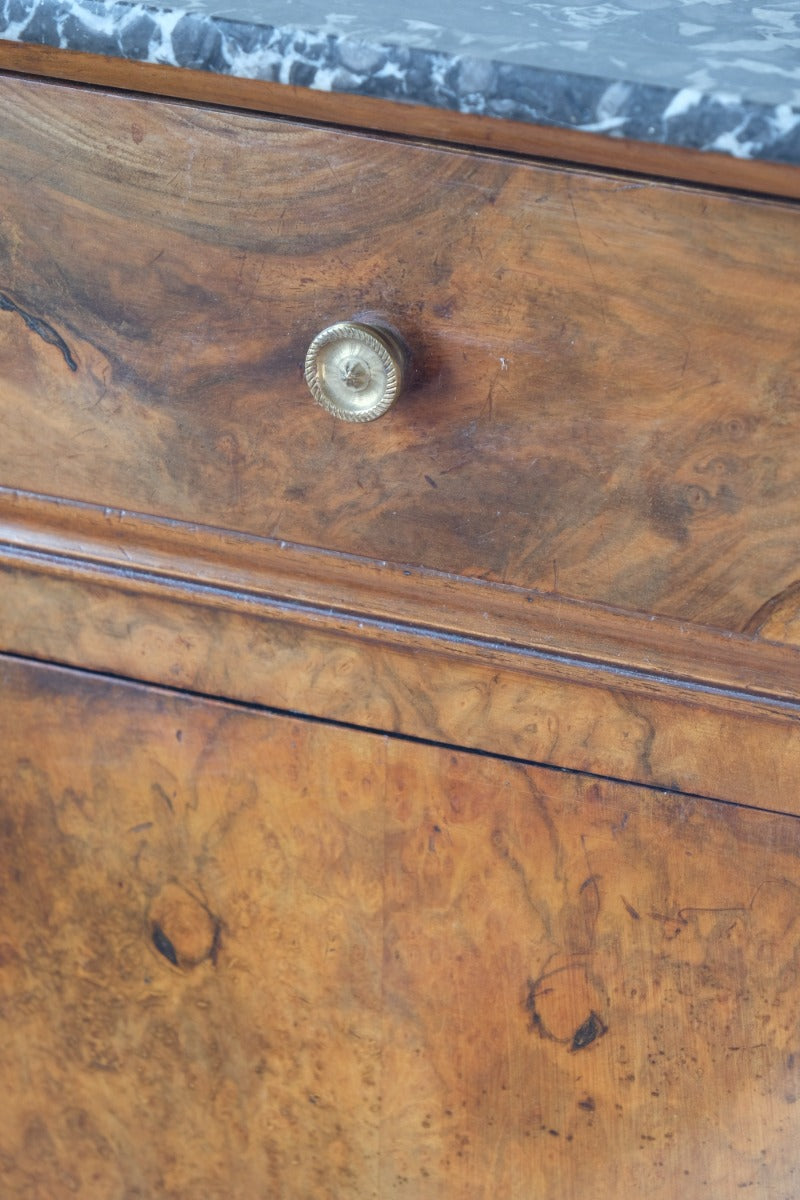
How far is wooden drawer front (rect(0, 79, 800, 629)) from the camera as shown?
36cm

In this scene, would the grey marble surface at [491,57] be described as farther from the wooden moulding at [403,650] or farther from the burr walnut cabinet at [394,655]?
the wooden moulding at [403,650]

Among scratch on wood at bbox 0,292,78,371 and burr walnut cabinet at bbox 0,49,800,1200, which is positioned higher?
scratch on wood at bbox 0,292,78,371

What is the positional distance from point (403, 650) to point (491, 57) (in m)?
0.23

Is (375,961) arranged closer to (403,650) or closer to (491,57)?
(403,650)

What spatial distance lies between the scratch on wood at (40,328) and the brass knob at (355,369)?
4.5 inches

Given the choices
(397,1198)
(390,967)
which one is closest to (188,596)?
(390,967)

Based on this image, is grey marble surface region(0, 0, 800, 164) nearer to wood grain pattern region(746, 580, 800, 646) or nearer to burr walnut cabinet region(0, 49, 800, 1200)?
burr walnut cabinet region(0, 49, 800, 1200)

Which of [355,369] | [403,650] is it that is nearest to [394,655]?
[403,650]

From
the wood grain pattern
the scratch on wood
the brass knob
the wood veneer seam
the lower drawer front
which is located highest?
the scratch on wood

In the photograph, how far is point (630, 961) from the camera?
1.55 ft

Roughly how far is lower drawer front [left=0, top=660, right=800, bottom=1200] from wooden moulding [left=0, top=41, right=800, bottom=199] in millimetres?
238

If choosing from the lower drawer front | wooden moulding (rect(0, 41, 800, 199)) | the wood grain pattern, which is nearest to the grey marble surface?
wooden moulding (rect(0, 41, 800, 199))

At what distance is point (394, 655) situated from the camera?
464 mm

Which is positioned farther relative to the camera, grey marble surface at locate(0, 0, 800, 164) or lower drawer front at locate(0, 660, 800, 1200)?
lower drawer front at locate(0, 660, 800, 1200)
